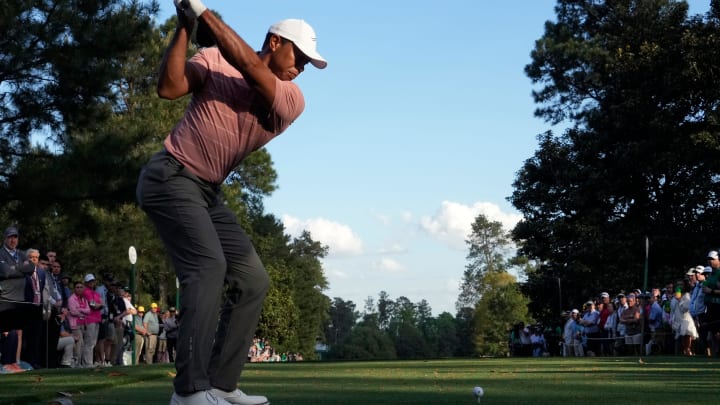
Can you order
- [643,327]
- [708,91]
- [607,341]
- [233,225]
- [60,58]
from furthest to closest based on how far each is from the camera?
1. [708,91]
2. [607,341]
3. [643,327]
4. [60,58]
5. [233,225]

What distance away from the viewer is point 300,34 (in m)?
5.51

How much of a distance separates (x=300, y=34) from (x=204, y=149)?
0.79 metres

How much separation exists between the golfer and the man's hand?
0.36 feet

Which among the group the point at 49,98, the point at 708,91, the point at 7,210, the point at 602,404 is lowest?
the point at 602,404

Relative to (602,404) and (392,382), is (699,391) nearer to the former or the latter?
(602,404)

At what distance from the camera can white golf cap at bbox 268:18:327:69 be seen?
5500 mm

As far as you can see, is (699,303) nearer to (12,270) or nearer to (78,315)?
(78,315)

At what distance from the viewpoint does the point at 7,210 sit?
25.1 metres

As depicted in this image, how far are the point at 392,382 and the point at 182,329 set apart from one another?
5435 mm

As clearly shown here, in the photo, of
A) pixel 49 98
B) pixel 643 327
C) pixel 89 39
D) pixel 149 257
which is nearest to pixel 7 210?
pixel 49 98

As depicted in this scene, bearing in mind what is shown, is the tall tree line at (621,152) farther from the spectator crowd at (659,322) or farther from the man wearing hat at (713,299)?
the man wearing hat at (713,299)

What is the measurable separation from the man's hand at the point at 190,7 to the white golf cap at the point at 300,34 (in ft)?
1.79

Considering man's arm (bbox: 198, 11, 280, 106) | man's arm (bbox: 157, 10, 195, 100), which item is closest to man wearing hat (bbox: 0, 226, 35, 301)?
man's arm (bbox: 157, 10, 195, 100)

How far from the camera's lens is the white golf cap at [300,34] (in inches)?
217
